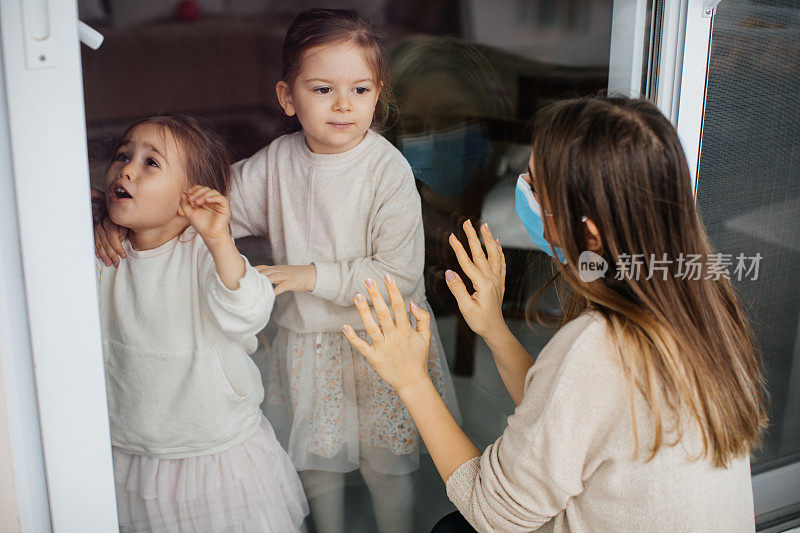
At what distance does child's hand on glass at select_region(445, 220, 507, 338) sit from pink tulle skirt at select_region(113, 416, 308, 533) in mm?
455

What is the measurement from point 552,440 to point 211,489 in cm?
69

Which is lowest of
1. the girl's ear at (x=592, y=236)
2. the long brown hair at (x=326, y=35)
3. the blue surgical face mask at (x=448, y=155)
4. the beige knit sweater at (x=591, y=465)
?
the beige knit sweater at (x=591, y=465)

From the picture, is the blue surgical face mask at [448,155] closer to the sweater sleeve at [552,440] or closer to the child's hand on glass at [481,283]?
the child's hand on glass at [481,283]

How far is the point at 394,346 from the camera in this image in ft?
3.94

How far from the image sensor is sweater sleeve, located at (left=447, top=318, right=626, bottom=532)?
0.99 meters

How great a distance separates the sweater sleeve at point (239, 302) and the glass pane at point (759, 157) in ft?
3.49

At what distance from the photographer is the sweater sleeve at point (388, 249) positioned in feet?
4.38

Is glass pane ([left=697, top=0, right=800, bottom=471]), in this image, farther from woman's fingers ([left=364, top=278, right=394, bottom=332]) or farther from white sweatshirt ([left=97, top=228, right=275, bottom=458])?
white sweatshirt ([left=97, top=228, right=275, bottom=458])

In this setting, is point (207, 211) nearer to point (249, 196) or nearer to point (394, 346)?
point (249, 196)

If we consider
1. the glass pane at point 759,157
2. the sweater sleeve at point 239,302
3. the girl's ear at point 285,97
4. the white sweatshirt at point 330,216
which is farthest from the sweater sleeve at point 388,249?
the glass pane at point 759,157

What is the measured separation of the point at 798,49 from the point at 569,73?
1.96 ft

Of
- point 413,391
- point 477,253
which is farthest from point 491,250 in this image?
point 413,391

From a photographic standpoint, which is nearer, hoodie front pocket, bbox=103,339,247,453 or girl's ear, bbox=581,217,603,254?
A: girl's ear, bbox=581,217,603,254

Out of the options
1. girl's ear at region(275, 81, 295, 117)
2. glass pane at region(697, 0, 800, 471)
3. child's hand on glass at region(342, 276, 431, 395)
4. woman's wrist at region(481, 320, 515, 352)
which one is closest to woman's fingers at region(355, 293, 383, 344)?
child's hand on glass at region(342, 276, 431, 395)
